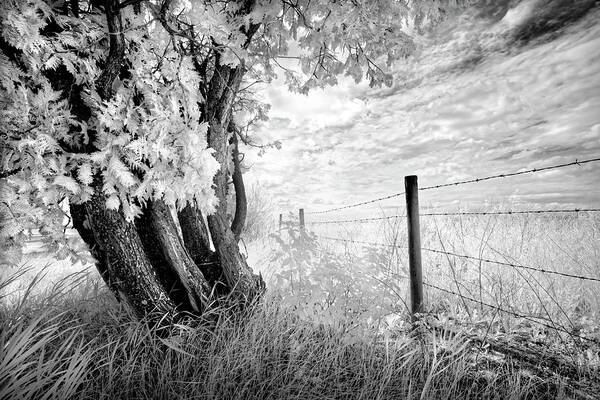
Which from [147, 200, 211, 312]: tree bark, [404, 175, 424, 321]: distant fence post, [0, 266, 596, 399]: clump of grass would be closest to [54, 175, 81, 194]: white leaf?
[147, 200, 211, 312]: tree bark

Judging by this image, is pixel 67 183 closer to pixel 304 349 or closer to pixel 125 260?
Result: pixel 125 260

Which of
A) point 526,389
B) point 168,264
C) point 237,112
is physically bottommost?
point 526,389

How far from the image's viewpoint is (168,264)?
244 cm

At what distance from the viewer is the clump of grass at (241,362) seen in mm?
1801

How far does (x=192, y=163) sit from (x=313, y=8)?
1.63 m

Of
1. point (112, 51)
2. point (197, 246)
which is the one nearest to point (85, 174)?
point (112, 51)

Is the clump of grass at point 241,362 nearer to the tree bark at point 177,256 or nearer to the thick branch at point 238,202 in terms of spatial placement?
the tree bark at point 177,256

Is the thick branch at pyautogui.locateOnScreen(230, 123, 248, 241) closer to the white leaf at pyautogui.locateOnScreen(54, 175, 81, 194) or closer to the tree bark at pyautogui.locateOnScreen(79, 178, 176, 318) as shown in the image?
the tree bark at pyautogui.locateOnScreen(79, 178, 176, 318)

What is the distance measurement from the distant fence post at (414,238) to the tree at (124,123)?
1314mm

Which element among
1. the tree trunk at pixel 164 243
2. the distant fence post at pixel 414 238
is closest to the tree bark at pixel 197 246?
the tree trunk at pixel 164 243

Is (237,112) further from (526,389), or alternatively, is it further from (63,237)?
(526,389)

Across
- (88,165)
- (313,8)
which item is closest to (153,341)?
(88,165)

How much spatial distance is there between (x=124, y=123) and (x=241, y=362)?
164 centimetres

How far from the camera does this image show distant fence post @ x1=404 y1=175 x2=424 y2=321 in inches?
119
